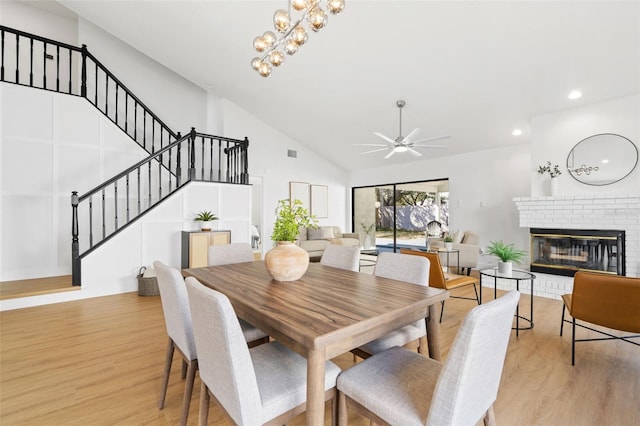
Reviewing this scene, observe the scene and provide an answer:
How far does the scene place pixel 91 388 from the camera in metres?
1.95

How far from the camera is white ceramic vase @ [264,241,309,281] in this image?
1832mm

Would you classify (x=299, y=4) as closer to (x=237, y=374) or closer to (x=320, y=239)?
(x=237, y=374)

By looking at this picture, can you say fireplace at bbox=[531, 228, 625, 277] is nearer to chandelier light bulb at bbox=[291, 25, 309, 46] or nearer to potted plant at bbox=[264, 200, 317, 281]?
potted plant at bbox=[264, 200, 317, 281]

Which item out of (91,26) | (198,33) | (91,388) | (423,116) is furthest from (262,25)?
(91,388)

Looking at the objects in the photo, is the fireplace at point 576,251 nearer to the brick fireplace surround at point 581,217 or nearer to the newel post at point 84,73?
the brick fireplace surround at point 581,217

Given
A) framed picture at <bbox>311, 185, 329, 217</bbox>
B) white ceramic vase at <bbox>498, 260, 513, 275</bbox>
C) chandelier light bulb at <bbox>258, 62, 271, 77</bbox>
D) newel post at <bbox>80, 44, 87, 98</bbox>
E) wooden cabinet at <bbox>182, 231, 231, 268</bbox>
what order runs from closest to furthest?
chandelier light bulb at <bbox>258, 62, 271, 77</bbox> → white ceramic vase at <bbox>498, 260, 513, 275</bbox> → wooden cabinet at <bbox>182, 231, 231, 268</bbox> → newel post at <bbox>80, 44, 87, 98</bbox> → framed picture at <bbox>311, 185, 329, 217</bbox>

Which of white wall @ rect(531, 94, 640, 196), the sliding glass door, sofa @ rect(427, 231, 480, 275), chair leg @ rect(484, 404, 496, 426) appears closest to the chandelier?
chair leg @ rect(484, 404, 496, 426)

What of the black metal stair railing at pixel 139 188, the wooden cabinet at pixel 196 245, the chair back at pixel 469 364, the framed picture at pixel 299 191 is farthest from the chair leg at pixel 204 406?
the framed picture at pixel 299 191

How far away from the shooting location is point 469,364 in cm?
91

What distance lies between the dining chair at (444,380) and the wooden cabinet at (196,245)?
3689mm

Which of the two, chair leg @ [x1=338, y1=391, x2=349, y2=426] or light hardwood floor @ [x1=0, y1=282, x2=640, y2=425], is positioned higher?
chair leg @ [x1=338, y1=391, x2=349, y2=426]

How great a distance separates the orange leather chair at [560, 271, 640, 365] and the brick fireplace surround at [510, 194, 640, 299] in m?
2.36

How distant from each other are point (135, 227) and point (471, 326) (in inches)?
183

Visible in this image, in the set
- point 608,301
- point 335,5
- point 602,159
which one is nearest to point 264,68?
point 335,5
